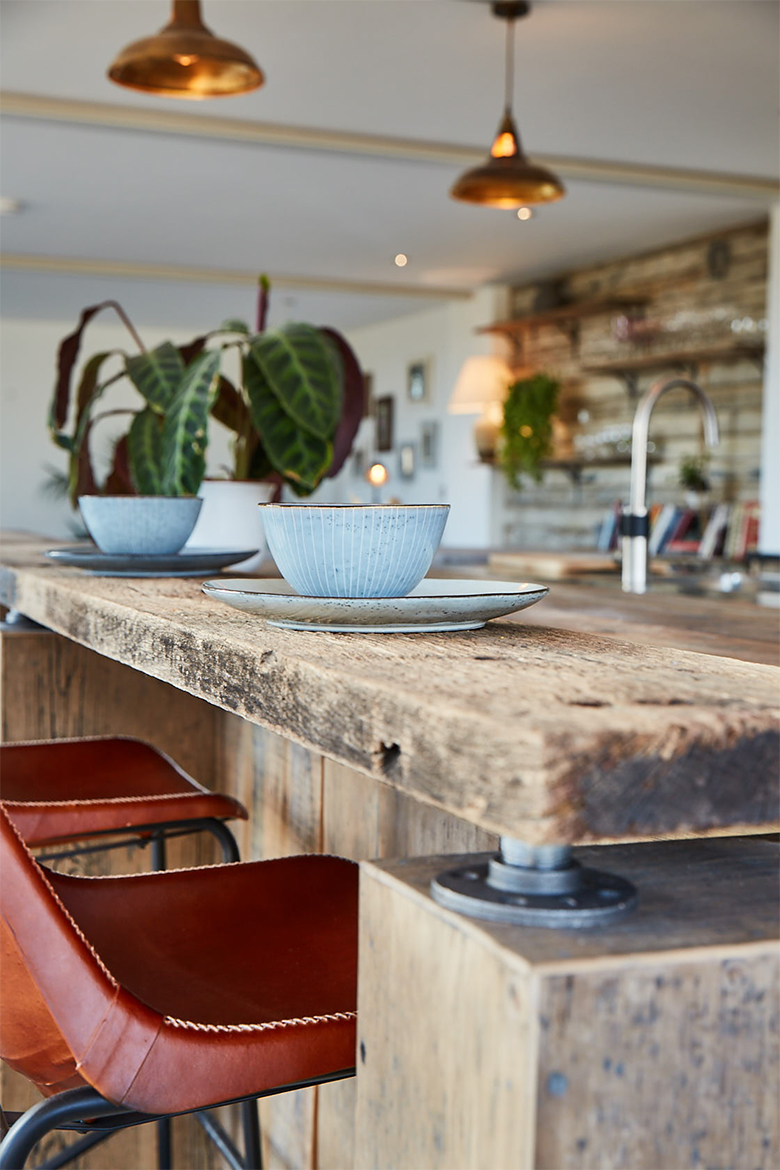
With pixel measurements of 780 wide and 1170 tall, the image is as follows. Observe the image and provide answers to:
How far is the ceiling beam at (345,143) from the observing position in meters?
4.79

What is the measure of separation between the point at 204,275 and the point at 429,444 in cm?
244

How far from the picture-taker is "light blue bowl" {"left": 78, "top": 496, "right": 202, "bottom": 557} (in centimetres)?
141

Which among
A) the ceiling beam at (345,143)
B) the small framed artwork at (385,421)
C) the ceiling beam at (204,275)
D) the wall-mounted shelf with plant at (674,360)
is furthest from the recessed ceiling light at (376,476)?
the small framed artwork at (385,421)

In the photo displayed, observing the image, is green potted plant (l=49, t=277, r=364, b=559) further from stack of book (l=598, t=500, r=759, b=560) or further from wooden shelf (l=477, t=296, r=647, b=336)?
wooden shelf (l=477, t=296, r=647, b=336)

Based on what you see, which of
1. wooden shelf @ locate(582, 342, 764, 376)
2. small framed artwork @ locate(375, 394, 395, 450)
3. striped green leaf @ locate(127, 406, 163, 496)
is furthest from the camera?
small framed artwork @ locate(375, 394, 395, 450)

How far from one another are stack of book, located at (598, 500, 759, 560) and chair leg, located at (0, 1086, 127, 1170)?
592 centimetres

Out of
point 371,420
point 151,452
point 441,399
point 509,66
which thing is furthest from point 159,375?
point 371,420

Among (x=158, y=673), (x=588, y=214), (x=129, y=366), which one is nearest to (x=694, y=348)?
(x=588, y=214)

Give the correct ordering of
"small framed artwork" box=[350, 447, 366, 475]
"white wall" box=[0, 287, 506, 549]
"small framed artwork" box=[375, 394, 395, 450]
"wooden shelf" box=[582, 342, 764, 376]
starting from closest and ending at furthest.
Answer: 1. "wooden shelf" box=[582, 342, 764, 376]
2. "white wall" box=[0, 287, 506, 549]
3. "small framed artwork" box=[375, 394, 395, 450]
4. "small framed artwork" box=[350, 447, 366, 475]

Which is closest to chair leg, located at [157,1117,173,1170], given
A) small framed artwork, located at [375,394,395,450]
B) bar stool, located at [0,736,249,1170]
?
bar stool, located at [0,736,249,1170]

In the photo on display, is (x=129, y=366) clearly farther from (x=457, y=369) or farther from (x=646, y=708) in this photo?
(x=457, y=369)

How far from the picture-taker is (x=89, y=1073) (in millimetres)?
757

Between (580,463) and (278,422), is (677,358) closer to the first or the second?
(580,463)

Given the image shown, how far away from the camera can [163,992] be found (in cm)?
91
